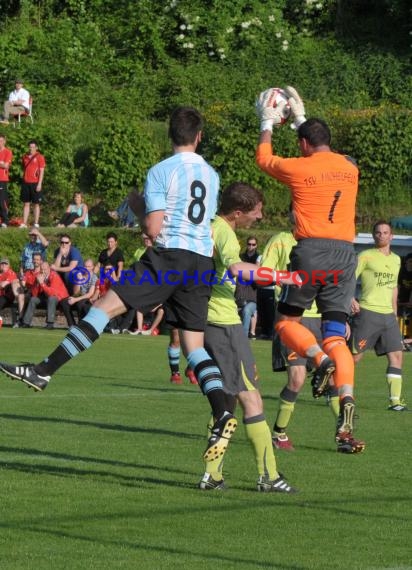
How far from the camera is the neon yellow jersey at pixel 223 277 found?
862 centimetres

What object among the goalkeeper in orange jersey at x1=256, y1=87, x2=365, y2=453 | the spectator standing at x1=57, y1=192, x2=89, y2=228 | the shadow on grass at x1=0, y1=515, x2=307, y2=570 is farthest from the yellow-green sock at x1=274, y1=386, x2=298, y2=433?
the spectator standing at x1=57, y1=192, x2=89, y2=228

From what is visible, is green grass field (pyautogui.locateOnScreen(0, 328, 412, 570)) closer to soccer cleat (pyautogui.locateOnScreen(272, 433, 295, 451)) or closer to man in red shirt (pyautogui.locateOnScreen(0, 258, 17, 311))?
soccer cleat (pyautogui.locateOnScreen(272, 433, 295, 451))

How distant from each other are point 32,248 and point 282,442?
1745cm

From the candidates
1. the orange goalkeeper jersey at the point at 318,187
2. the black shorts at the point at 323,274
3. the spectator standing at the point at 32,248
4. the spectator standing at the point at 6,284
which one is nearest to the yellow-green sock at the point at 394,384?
the black shorts at the point at 323,274

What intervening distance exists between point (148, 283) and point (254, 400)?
112 centimetres

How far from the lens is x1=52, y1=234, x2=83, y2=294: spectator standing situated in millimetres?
26547

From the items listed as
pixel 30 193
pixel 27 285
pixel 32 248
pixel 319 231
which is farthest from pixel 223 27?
pixel 319 231

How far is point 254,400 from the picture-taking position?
335 inches

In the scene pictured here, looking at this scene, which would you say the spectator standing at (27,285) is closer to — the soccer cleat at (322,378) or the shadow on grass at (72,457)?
the shadow on grass at (72,457)

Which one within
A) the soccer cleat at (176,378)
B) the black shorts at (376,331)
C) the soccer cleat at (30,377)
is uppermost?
the black shorts at (376,331)

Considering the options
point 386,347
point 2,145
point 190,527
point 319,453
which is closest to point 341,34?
point 2,145

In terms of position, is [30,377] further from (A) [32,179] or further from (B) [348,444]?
(A) [32,179]

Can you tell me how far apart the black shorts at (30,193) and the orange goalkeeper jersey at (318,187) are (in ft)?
69.5

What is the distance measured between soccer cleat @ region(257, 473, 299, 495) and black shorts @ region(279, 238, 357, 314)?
1.63 m
